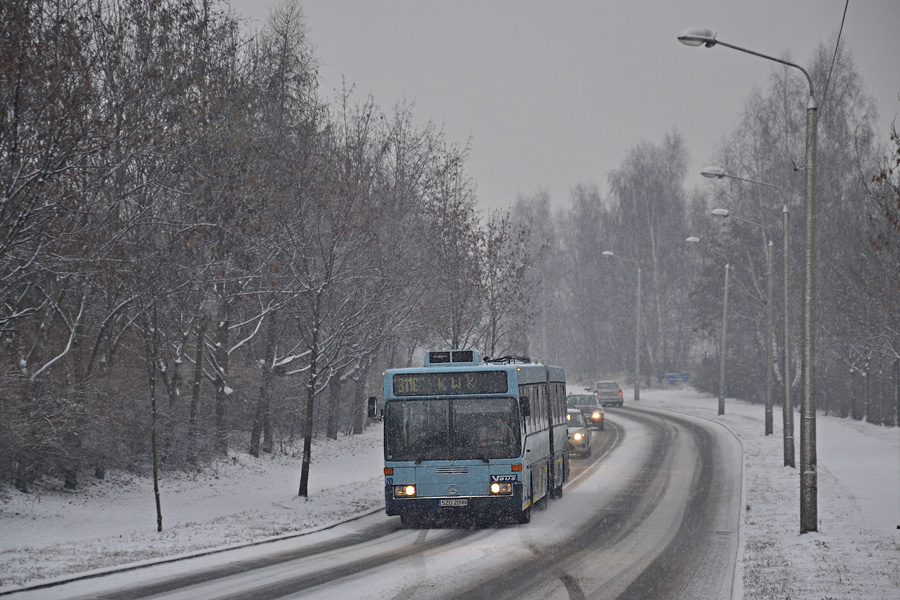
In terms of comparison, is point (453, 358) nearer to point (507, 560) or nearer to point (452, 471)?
point (452, 471)

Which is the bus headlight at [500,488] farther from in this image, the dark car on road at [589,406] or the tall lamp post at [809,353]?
the dark car on road at [589,406]

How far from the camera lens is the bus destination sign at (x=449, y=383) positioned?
18.2 m

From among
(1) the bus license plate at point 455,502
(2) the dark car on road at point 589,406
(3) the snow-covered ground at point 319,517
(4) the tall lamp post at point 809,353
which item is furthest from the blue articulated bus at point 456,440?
(2) the dark car on road at point 589,406

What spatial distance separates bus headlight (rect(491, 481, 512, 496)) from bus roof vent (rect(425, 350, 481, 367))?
2.37 metres

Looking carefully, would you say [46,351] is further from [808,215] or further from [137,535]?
[808,215]

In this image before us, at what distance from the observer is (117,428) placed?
23.7 metres

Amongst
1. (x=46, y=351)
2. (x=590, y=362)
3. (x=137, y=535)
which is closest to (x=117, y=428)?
(x=46, y=351)

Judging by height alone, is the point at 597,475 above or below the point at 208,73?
below

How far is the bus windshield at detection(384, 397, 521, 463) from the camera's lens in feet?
58.3

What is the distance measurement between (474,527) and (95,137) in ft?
32.6

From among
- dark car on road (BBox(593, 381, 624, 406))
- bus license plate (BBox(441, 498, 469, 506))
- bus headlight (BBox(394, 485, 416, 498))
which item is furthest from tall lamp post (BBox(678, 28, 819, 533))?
dark car on road (BBox(593, 381, 624, 406))

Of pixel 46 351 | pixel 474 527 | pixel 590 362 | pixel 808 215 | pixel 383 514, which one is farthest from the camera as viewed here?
pixel 590 362

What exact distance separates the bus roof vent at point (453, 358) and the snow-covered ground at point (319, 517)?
12.5 ft

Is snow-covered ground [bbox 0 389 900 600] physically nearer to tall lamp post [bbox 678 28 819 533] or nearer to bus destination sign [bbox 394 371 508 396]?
tall lamp post [bbox 678 28 819 533]
